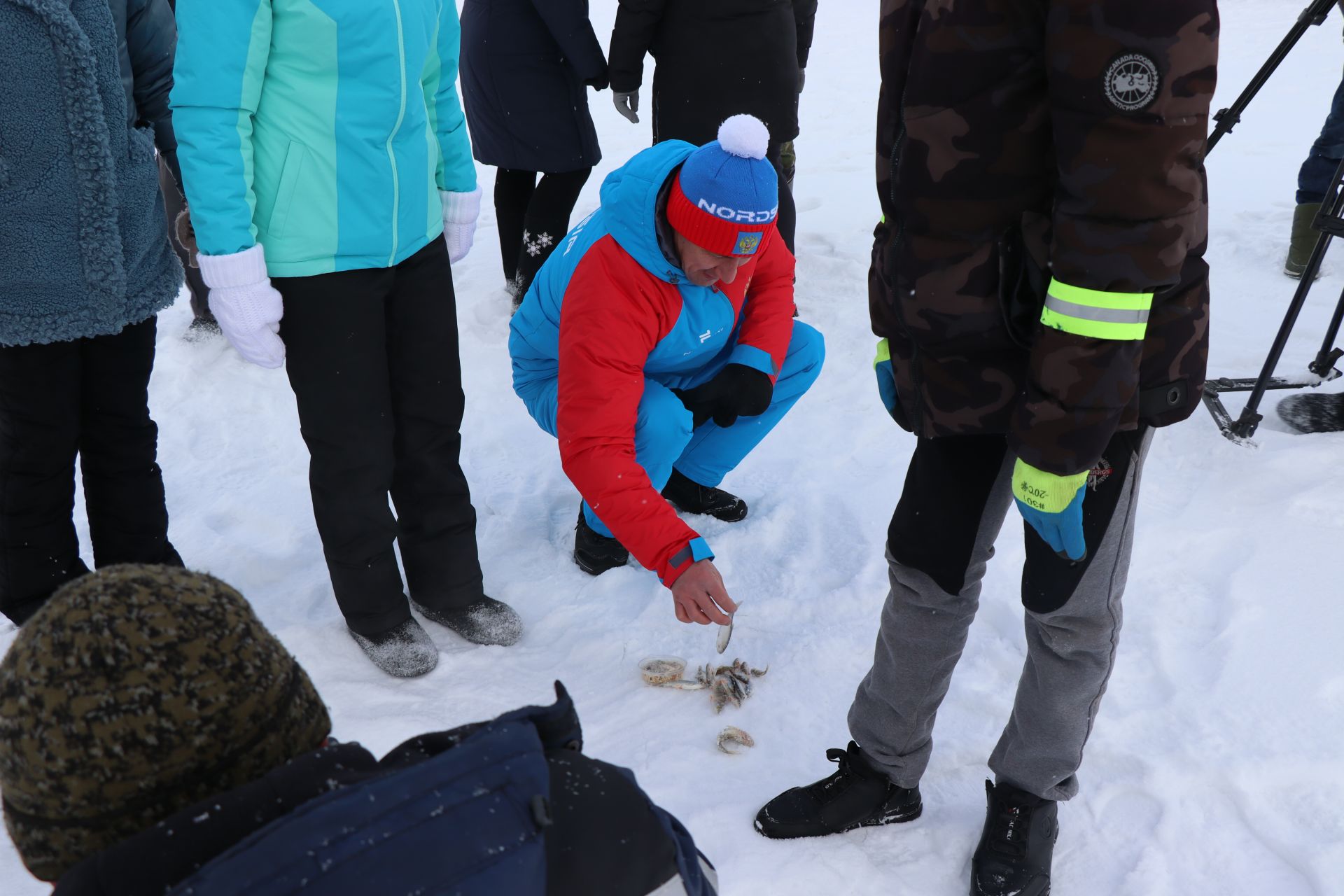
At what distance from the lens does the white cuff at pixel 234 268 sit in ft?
6.12

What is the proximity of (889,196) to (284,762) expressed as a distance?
111 centimetres

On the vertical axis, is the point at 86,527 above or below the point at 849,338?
below

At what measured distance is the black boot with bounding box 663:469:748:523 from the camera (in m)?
2.86

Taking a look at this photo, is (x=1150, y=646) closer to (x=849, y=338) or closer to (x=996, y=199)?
(x=996, y=199)

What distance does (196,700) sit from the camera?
2.62 ft

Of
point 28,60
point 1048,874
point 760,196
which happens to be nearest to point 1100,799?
point 1048,874

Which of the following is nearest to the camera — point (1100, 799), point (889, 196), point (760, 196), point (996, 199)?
point (996, 199)

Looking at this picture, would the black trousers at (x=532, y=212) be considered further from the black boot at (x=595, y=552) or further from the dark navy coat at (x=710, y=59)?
the black boot at (x=595, y=552)

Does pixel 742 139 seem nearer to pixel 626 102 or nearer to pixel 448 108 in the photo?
pixel 448 108

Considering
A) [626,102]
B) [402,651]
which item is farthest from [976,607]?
[626,102]

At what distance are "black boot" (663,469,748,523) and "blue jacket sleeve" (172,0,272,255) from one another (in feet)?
4.54

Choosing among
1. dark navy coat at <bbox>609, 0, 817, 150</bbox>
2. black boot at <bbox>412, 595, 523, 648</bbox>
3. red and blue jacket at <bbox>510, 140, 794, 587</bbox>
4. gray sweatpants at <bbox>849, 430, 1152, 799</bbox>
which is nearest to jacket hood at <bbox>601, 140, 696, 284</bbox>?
red and blue jacket at <bbox>510, 140, 794, 587</bbox>

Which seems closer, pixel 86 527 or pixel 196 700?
pixel 196 700

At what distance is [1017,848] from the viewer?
1715mm
